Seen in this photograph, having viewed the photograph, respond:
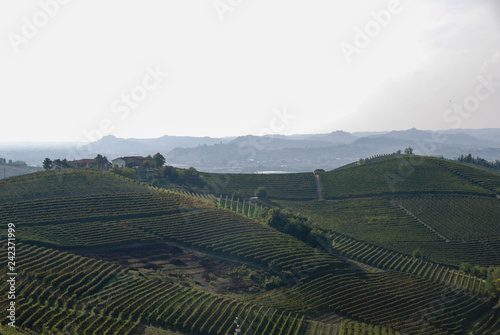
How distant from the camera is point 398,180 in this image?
70000 millimetres

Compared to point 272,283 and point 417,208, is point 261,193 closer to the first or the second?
point 417,208

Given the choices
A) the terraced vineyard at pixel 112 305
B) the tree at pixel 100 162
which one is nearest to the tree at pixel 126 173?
the tree at pixel 100 162

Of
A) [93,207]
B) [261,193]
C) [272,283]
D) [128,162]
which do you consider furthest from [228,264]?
[128,162]

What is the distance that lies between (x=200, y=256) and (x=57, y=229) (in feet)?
47.2

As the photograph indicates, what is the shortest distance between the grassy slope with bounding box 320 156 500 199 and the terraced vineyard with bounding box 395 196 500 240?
3158 mm

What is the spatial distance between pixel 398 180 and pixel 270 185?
23.6m

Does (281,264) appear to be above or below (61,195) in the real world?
Result: below

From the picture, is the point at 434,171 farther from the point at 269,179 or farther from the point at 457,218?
the point at 269,179

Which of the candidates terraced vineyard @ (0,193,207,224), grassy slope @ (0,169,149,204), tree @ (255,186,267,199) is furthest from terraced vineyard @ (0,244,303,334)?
tree @ (255,186,267,199)

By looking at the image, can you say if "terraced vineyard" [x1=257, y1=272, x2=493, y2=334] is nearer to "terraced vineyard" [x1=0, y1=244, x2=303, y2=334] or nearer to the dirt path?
"terraced vineyard" [x1=0, y1=244, x2=303, y2=334]

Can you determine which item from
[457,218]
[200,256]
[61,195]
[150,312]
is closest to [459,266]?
[457,218]

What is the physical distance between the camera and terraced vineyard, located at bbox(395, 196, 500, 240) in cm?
5122

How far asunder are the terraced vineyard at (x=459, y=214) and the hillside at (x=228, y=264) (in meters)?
0.25

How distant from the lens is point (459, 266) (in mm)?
43625
